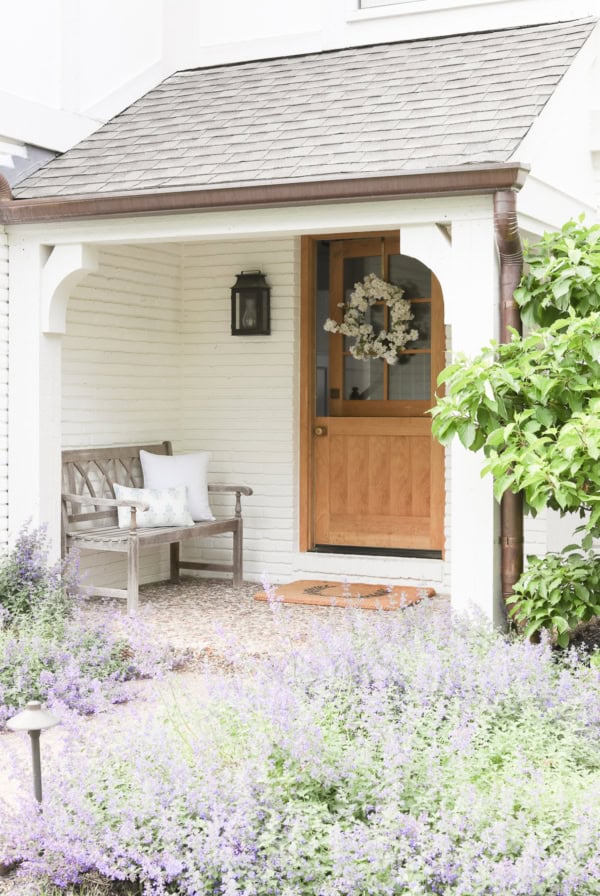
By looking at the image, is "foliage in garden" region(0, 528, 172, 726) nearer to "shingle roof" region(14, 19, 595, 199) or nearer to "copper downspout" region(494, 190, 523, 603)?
"copper downspout" region(494, 190, 523, 603)

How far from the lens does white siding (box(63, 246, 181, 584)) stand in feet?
25.3

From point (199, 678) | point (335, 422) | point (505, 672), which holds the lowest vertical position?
point (199, 678)

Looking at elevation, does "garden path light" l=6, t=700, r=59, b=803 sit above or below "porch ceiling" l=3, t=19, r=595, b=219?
below

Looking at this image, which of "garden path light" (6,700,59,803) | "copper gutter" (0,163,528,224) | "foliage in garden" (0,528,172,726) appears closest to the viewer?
"garden path light" (6,700,59,803)

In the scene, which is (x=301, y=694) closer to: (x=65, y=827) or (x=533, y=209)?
(x=65, y=827)

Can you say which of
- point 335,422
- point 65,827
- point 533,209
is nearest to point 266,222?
point 533,209

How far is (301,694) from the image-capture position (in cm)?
405

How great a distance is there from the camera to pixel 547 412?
5.16 m

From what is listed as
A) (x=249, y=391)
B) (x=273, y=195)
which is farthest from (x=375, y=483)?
(x=273, y=195)

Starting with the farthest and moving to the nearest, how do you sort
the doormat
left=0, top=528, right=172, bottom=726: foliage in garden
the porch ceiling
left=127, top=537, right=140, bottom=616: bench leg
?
1. the doormat
2. left=127, top=537, right=140, bottom=616: bench leg
3. the porch ceiling
4. left=0, top=528, right=172, bottom=726: foliage in garden

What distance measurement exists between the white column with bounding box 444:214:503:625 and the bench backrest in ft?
8.88

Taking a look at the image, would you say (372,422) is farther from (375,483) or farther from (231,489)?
(231,489)

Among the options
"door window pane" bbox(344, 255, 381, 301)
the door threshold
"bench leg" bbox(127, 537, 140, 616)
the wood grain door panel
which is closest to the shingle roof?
"door window pane" bbox(344, 255, 381, 301)

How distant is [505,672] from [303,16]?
5633mm
